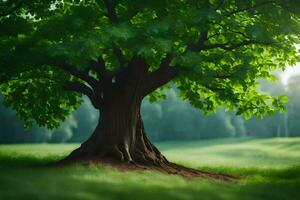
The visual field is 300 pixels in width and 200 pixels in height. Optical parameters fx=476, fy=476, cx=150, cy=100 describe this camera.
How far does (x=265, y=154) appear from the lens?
51500 millimetres

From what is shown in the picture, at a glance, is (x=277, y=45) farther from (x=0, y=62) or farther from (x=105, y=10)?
(x=0, y=62)

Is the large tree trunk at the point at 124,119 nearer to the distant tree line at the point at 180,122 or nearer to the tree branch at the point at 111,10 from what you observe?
the tree branch at the point at 111,10

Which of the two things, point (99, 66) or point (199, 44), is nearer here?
point (199, 44)

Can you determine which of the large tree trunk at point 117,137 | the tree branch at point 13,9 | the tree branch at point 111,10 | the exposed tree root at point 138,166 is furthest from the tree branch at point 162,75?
the tree branch at point 13,9

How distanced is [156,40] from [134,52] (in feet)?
8.52

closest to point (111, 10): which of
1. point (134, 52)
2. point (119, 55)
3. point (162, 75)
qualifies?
point (119, 55)

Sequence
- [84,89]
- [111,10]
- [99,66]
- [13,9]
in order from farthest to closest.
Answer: [84,89] < [99,66] < [13,9] < [111,10]

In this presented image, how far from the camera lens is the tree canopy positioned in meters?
17.5

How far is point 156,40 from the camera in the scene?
1722 cm

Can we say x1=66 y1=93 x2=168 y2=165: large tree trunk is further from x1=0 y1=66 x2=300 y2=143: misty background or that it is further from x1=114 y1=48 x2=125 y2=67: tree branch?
x1=0 y1=66 x2=300 y2=143: misty background

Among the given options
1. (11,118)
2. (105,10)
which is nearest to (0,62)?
(105,10)

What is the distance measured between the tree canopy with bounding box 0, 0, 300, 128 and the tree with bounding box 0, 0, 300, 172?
0.05 metres

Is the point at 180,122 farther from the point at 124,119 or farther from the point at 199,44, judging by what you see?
the point at 199,44

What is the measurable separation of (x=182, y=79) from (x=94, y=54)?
896cm
